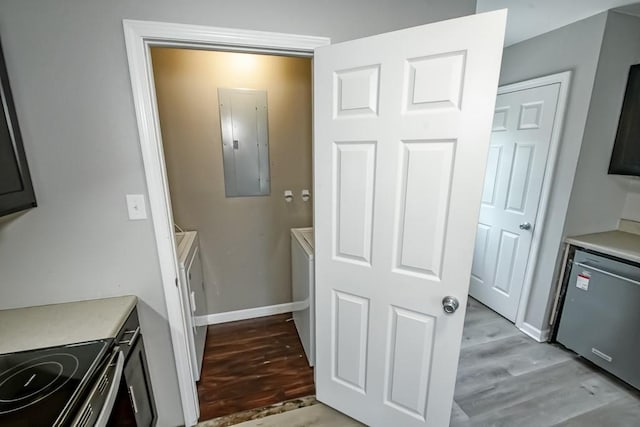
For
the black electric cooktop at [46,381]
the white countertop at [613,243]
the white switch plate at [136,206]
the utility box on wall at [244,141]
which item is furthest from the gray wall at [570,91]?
the black electric cooktop at [46,381]

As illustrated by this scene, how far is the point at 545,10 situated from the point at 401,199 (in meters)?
1.85

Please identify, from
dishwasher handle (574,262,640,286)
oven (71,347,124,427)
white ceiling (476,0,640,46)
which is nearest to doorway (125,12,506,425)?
oven (71,347,124,427)

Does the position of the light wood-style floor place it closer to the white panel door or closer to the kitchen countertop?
the white panel door

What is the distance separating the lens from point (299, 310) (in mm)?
2209

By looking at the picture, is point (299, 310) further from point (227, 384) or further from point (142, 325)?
point (142, 325)

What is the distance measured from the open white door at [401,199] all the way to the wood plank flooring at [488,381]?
1.91 feet

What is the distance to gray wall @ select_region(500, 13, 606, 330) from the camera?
1.90m

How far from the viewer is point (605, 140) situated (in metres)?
2.03

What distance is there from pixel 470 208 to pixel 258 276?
1.97m

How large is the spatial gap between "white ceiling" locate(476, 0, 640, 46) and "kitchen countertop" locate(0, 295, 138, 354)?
277 cm

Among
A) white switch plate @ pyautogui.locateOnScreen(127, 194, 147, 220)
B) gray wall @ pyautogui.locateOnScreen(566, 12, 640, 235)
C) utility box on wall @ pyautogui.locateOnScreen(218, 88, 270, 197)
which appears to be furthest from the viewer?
utility box on wall @ pyautogui.locateOnScreen(218, 88, 270, 197)

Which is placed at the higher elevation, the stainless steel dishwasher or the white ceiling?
the white ceiling

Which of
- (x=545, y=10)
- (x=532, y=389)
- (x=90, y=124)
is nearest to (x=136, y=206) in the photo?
(x=90, y=124)

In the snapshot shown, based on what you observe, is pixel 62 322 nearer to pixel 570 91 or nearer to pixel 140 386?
pixel 140 386
